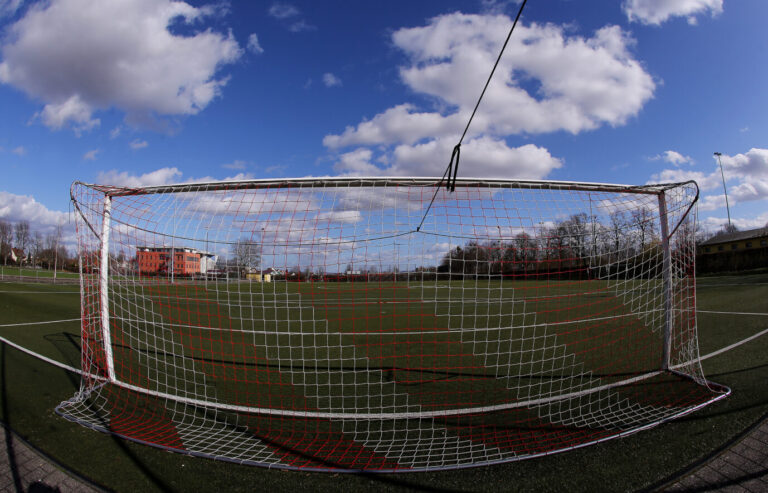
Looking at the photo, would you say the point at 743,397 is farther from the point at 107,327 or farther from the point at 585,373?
the point at 107,327

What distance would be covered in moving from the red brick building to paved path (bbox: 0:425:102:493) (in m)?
2.22

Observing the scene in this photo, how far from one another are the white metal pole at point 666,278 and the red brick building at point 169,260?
604 cm

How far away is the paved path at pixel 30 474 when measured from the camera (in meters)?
2.57

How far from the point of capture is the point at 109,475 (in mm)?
2729

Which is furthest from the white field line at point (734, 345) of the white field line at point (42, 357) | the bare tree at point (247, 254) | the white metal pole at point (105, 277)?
the white field line at point (42, 357)

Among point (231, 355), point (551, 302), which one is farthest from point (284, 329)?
point (551, 302)

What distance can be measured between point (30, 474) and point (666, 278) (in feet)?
21.9

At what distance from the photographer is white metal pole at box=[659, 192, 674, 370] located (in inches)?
177

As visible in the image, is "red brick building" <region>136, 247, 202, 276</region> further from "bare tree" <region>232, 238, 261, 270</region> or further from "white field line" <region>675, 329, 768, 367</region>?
"white field line" <region>675, 329, 768, 367</region>

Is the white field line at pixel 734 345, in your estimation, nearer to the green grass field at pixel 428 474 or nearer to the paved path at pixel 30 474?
the green grass field at pixel 428 474

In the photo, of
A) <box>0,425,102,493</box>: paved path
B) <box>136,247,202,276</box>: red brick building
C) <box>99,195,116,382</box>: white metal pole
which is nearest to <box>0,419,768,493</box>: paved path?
<box>0,425,102,493</box>: paved path

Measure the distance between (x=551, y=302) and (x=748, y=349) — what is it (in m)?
8.67

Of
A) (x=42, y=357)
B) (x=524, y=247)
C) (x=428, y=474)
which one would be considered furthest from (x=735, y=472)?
(x=42, y=357)

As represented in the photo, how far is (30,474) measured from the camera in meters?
2.73
